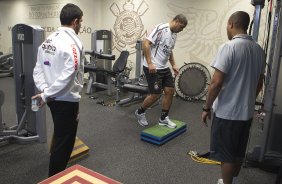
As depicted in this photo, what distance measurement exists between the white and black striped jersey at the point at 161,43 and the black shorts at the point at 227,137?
170 cm

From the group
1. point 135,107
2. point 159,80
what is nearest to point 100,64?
point 135,107

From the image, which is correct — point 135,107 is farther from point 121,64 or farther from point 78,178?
point 78,178

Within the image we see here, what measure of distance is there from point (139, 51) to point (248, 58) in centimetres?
345

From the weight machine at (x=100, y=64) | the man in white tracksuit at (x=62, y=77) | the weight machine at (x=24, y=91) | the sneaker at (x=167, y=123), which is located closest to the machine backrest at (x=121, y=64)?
the weight machine at (x=100, y=64)

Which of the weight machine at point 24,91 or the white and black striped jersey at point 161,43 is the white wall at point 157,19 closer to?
the white and black striped jersey at point 161,43

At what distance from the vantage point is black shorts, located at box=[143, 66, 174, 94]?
3604 millimetres

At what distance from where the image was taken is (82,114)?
445cm

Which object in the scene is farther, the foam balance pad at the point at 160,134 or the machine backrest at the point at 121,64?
the machine backrest at the point at 121,64

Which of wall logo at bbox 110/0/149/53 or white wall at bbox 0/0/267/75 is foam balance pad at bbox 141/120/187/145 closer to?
white wall at bbox 0/0/267/75

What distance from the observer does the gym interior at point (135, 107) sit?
8.70 feet

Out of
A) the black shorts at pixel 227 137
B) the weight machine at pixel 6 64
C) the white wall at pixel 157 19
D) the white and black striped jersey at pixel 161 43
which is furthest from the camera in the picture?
the weight machine at pixel 6 64

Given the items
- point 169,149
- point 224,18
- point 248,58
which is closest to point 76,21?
point 248,58

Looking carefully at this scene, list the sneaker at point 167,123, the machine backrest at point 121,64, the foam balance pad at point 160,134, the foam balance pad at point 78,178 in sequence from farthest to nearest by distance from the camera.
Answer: the machine backrest at point 121,64
the sneaker at point 167,123
the foam balance pad at point 160,134
the foam balance pad at point 78,178

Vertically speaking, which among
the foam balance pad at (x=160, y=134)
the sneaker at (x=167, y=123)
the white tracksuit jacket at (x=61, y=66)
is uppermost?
the white tracksuit jacket at (x=61, y=66)
